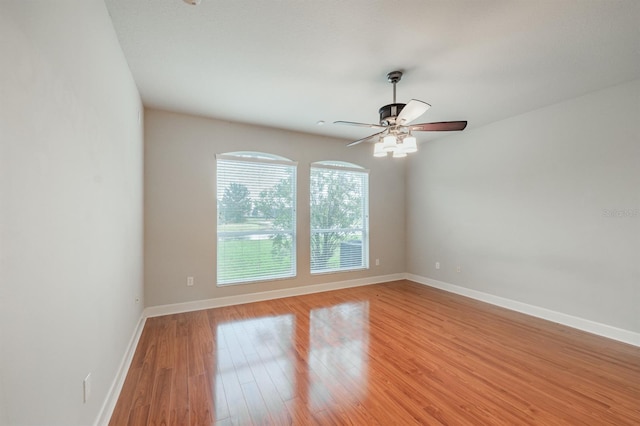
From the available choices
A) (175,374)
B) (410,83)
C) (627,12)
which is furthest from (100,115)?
(627,12)

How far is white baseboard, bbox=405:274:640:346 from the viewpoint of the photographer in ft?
9.92

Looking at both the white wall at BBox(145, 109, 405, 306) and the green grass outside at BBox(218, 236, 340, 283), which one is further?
the green grass outside at BBox(218, 236, 340, 283)

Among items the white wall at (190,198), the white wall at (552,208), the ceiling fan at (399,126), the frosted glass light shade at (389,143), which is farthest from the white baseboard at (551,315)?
the frosted glass light shade at (389,143)

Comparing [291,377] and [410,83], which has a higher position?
[410,83]

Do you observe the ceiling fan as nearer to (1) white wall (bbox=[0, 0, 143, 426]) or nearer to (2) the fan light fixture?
(2) the fan light fixture

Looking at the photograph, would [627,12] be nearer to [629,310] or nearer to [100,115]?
[629,310]

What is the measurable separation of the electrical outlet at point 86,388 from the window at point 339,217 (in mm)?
3529

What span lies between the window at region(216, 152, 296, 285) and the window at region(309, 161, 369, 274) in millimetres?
467

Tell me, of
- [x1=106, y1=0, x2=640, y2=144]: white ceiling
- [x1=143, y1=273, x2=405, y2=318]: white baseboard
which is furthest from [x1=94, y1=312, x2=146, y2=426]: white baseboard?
[x1=106, y1=0, x2=640, y2=144]: white ceiling

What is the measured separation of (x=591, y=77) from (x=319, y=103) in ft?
9.49

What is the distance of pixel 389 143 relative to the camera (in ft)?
9.23

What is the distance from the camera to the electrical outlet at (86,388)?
1.48 meters

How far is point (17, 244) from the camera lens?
908 millimetres

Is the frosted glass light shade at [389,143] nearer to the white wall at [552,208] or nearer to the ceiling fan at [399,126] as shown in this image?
the ceiling fan at [399,126]
